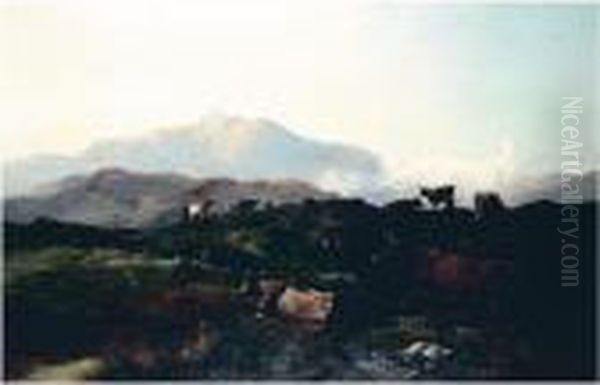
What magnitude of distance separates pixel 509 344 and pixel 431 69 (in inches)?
20.5

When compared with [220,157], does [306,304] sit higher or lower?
lower

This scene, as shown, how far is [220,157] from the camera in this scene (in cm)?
179

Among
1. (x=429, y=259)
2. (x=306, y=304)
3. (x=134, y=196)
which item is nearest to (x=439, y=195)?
(x=429, y=259)

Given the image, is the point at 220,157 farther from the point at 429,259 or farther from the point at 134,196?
the point at 429,259

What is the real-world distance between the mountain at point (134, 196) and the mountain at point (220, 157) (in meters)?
0.02

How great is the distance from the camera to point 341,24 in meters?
1.80

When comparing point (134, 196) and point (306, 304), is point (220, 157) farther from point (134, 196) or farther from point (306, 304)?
point (306, 304)

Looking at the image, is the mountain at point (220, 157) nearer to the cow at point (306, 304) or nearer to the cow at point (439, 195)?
the cow at point (439, 195)

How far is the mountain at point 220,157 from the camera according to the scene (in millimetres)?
1776

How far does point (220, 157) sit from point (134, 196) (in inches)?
6.7

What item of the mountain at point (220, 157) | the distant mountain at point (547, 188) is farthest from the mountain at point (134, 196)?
the distant mountain at point (547, 188)

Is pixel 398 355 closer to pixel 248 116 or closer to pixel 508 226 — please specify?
pixel 508 226

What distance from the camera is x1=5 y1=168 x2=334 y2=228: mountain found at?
1.77m

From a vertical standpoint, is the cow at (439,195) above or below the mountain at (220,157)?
below
